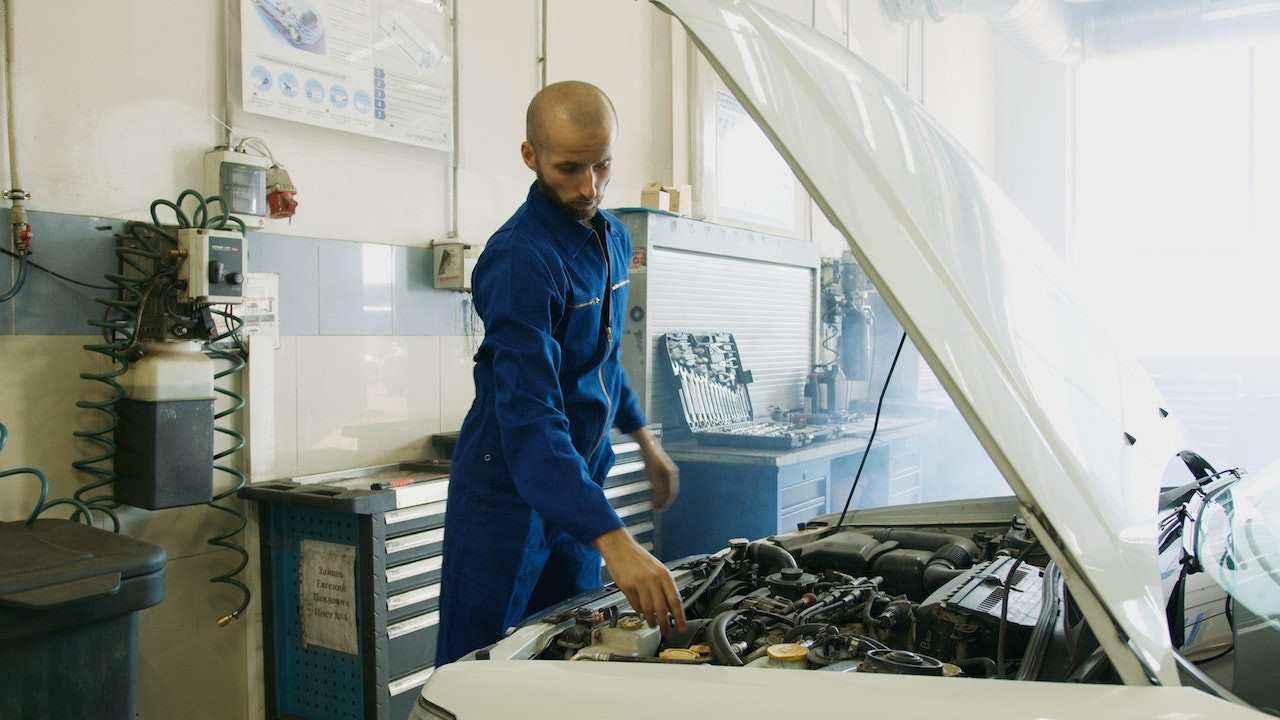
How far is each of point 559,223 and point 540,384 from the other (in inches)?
15.2

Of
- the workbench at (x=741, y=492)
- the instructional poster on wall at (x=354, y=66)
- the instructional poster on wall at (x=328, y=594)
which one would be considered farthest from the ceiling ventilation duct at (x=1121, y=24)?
the instructional poster on wall at (x=328, y=594)

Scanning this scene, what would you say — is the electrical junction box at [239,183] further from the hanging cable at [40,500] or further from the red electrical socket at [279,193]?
the hanging cable at [40,500]

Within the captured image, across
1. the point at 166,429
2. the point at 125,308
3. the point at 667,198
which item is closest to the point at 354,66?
the point at 125,308

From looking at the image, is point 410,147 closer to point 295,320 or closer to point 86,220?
point 295,320

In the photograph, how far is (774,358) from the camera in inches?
189

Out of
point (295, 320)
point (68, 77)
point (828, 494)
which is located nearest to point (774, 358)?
point (828, 494)

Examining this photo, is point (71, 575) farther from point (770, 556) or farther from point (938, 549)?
point (938, 549)

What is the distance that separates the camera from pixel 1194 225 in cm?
734

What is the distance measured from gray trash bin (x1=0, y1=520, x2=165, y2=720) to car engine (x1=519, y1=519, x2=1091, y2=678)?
3.02 ft

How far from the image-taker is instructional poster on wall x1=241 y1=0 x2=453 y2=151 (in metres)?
2.66

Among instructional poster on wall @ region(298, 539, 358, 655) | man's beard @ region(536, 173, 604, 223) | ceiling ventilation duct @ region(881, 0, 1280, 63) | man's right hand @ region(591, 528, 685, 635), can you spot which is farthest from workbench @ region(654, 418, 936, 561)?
ceiling ventilation duct @ region(881, 0, 1280, 63)

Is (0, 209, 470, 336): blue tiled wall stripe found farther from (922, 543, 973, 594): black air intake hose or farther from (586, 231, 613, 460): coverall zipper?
(922, 543, 973, 594): black air intake hose

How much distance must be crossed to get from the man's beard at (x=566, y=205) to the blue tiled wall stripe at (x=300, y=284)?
1.30 m

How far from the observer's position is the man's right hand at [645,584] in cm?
123
